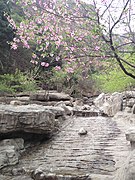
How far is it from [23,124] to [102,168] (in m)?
Result: 1.97

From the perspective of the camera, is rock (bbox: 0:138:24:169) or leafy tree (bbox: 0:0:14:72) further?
leafy tree (bbox: 0:0:14:72)

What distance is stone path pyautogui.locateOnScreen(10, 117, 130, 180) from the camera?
11.7 ft

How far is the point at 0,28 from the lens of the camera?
13992 mm

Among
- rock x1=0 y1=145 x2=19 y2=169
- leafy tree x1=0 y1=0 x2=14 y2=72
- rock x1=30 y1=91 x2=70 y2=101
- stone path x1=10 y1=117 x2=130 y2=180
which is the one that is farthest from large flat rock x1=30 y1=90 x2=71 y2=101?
rock x1=0 y1=145 x2=19 y2=169

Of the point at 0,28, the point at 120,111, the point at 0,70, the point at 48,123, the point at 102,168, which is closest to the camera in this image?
the point at 102,168

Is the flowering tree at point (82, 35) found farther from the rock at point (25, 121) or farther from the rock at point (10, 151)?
the rock at point (10, 151)

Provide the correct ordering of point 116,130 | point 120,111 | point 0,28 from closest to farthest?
point 116,130
point 120,111
point 0,28

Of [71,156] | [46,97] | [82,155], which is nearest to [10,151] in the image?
[71,156]

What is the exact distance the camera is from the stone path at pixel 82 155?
3570 mm

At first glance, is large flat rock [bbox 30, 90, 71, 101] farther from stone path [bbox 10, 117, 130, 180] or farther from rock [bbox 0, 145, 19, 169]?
rock [bbox 0, 145, 19, 169]

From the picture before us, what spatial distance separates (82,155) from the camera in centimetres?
421

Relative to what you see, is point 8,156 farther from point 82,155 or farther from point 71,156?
point 82,155

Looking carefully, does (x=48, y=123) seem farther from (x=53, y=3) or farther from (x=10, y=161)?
(x=53, y=3)

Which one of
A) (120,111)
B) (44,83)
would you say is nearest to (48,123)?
(120,111)
